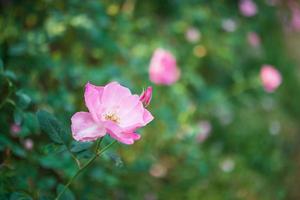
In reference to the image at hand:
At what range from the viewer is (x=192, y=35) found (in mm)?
3062

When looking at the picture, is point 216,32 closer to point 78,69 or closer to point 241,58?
point 241,58

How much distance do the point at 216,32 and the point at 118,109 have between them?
2260 millimetres

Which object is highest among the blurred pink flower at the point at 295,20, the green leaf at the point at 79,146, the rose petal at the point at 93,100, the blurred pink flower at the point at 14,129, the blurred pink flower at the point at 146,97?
the blurred pink flower at the point at 146,97

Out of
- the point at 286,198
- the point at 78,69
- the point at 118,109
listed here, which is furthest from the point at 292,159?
the point at 118,109

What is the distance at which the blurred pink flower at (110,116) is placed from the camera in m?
1.04

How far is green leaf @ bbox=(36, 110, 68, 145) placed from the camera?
3.60ft

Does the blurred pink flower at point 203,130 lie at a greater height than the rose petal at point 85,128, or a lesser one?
lesser

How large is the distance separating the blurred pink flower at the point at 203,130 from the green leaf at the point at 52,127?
1.57 meters

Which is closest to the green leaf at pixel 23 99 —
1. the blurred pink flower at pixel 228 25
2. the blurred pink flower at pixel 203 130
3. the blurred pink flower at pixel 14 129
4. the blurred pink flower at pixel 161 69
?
the blurred pink flower at pixel 14 129

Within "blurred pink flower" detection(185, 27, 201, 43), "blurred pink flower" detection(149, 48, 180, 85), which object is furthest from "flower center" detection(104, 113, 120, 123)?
"blurred pink flower" detection(185, 27, 201, 43)

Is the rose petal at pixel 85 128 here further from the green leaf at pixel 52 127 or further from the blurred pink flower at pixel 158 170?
the blurred pink flower at pixel 158 170

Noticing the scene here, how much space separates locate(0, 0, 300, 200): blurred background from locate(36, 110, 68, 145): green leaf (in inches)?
0.9

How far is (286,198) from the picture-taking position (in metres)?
3.05

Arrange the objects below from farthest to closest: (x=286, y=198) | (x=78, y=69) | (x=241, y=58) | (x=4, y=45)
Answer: (x=241, y=58), (x=286, y=198), (x=78, y=69), (x=4, y=45)
